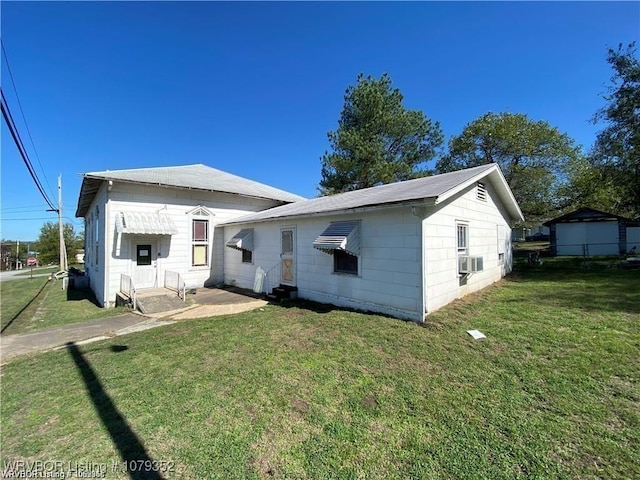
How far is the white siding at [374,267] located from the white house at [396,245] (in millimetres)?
23

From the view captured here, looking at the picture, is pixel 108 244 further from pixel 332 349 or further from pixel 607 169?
pixel 607 169

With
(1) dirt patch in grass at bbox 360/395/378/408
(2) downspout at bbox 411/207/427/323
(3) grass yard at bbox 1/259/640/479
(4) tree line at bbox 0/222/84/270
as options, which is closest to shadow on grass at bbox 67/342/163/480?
(3) grass yard at bbox 1/259/640/479

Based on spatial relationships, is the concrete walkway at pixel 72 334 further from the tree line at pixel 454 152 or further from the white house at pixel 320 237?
the tree line at pixel 454 152

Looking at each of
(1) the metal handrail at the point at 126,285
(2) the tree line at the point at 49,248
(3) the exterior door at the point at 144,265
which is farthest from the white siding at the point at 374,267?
(2) the tree line at the point at 49,248

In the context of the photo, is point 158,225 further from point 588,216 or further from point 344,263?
point 588,216

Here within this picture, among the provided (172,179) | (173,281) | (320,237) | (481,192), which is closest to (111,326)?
(173,281)

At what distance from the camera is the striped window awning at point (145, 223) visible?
9883mm

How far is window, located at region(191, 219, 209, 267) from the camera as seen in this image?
40.2 feet

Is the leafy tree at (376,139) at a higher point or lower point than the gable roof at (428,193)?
higher

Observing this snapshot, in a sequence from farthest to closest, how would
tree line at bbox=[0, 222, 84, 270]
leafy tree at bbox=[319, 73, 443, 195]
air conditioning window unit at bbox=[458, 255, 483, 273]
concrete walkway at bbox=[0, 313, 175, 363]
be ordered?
tree line at bbox=[0, 222, 84, 270], leafy tree at bbox=[319, 73, 443, 195], air conditioning window unit at bbox=[458, 255, 483, 273], concrete walkway at bbox=[0, 313, 175, 363]

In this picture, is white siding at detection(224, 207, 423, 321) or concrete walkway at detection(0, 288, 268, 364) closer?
concrete walkway at detection(0, 288, 268, 364)

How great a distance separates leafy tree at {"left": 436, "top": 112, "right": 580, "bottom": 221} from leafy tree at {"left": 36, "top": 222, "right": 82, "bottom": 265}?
1761 inches

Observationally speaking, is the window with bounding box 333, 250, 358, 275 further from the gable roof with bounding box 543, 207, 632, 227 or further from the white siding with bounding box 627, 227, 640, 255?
the white siding with bounding box 627, 227, 640, 255

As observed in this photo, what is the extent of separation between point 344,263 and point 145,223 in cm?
753
